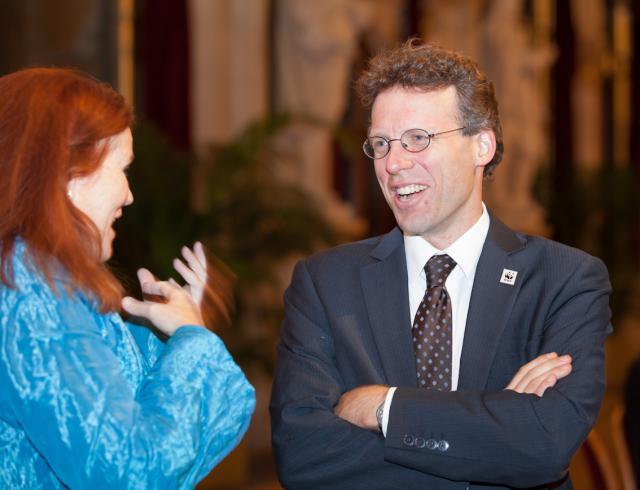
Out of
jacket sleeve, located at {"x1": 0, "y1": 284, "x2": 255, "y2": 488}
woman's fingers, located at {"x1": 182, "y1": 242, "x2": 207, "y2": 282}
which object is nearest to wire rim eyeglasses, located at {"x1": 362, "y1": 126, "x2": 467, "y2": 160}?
woman's fingers, located at {"x1": 182, "y1": 242, "x2": 207, "y2": 282}

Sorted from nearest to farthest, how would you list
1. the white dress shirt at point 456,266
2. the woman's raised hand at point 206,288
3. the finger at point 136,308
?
1. the finger at point 136,308
2. the woman's raised hand at point 206,288
3. the white dress shirt at point 456,266

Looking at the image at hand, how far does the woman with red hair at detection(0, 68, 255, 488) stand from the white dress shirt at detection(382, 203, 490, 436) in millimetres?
817

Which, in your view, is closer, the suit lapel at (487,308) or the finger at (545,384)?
the finger at (545,384)

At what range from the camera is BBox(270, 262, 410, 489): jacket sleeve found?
9.39 ft

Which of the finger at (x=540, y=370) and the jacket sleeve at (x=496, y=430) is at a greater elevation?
the finger at (x=540, y=370)

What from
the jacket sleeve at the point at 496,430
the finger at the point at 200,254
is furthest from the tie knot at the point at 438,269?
the finger at the point at 200,254

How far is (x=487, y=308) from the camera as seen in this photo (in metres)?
3.02

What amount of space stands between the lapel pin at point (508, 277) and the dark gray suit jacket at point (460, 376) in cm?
1

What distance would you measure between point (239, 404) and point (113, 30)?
669 cm

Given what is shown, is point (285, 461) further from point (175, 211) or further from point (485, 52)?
point (485, 52)

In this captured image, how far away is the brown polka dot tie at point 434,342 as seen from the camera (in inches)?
118

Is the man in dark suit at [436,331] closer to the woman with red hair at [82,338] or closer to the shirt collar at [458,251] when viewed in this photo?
the shirt collar at [458,251]

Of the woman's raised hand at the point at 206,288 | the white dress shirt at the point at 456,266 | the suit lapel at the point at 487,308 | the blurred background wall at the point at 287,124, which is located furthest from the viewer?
the blurred background wall at the point at 287,124

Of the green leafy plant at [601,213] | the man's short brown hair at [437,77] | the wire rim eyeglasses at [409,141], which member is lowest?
the green leafy plant at [601,213]
